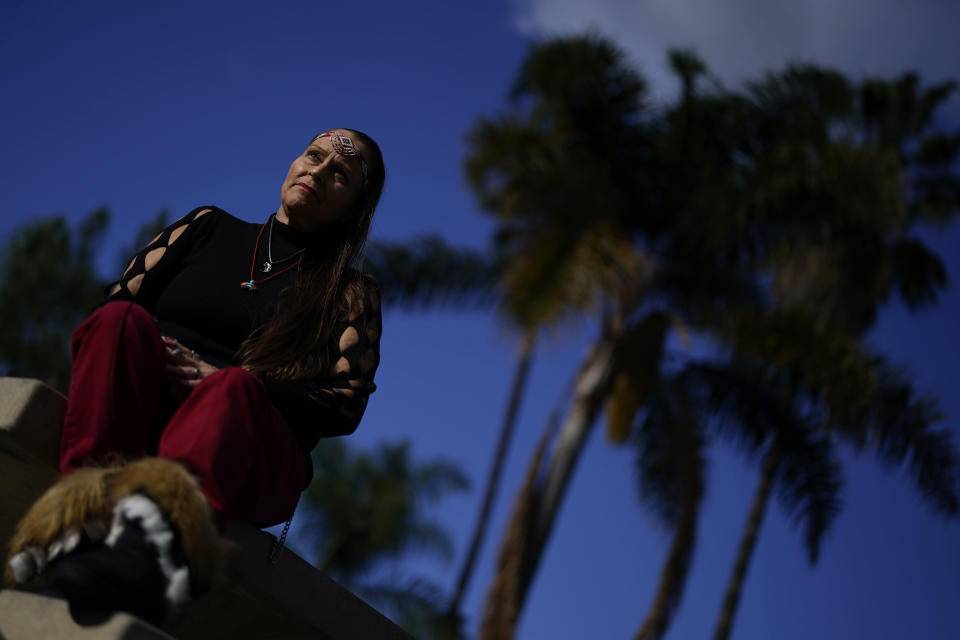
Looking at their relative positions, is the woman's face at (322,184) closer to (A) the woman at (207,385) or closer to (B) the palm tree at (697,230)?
(A) the woman at (207,385)

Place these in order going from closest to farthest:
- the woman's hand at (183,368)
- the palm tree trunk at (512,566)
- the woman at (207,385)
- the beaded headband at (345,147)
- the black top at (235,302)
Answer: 1. the woman at (207,385)
2. the woman's hand at (183,368)
3. the black top at (235,302)
4. the beaded headband at (345,147)
5. the palm tree trunk at (512,566)

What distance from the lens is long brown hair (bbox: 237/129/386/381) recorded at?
9.12ft

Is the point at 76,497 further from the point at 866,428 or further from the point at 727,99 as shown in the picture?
the point at 727,99

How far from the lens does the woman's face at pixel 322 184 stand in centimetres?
313

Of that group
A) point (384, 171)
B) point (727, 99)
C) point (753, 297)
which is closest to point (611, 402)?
point (753, 297)

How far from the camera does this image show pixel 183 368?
2521 mm

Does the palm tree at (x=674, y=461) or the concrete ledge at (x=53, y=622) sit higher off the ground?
the palm tree at (x=674, y=461)

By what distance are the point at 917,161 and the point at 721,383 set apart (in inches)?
289

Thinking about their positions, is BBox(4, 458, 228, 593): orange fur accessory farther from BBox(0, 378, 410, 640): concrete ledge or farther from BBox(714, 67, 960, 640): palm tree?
BBox(714, 67, 960, 640): palm tree

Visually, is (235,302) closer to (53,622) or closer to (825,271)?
(53,622)

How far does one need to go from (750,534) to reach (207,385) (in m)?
11.4

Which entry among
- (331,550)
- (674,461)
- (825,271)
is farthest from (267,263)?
(331,550)

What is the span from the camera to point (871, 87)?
54.0 ft

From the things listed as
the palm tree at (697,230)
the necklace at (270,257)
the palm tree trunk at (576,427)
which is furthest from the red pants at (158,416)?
the palm tree trunk at (576,427)
